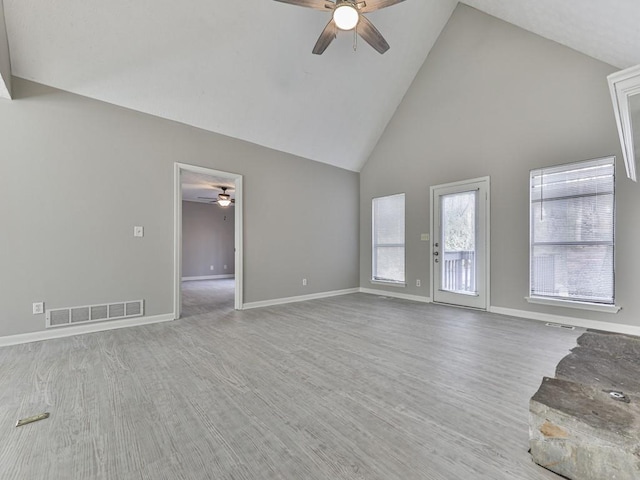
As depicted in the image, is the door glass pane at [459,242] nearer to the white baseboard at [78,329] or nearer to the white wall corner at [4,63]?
the white baseboard at [78,329]

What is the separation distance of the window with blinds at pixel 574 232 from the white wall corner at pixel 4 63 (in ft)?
20.4

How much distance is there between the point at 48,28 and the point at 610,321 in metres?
6.93

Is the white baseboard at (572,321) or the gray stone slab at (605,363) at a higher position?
the white baseboard at (572,321)

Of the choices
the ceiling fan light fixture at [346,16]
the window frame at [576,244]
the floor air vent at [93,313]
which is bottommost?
the floor air vent at [93,313]

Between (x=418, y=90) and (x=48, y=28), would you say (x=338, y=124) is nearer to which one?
(x=418, y=90)

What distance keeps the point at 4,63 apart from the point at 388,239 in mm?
5859

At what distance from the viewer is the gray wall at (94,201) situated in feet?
10.1

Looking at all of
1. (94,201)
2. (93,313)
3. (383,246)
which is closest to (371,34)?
(94,201)

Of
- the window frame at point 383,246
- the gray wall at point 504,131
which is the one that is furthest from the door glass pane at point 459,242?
the window frame at point 383,246

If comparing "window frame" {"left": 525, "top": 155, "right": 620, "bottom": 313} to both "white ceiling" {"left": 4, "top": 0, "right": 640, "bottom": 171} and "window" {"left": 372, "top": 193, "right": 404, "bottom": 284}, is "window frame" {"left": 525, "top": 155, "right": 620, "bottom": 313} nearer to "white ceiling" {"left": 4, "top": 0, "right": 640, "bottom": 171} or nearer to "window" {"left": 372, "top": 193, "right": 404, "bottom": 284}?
"white ceiling" {"left": 4, "top": 0, "right": 640, "bottom": 171}

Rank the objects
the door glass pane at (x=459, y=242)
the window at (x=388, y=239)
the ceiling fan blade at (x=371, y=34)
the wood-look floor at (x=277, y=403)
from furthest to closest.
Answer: the window at (x=388, y=239)
the door glass pane at (x=459, y=242)
the ceiling fan blade at (x=371, y=34)
the wood-look floor at (x=277, y=403)

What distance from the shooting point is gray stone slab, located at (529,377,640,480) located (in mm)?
1155

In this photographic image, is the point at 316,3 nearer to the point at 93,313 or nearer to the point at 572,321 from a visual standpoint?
the point at 93,313

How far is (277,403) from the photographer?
1.89 meters
